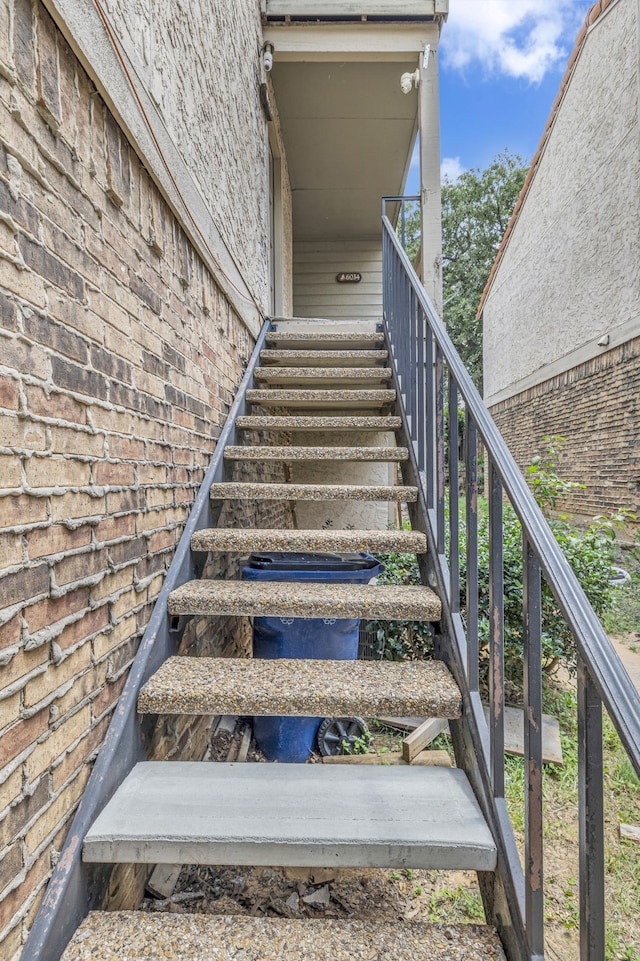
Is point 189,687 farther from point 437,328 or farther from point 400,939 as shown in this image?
point 437,328

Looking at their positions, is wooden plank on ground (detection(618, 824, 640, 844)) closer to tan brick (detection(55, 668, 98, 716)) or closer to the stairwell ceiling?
tan brick (detection(55, 668, 98, 716))

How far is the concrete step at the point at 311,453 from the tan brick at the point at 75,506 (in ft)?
3.62

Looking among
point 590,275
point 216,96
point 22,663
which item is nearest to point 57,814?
point 22,663

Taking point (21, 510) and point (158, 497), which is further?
point (158, 497)

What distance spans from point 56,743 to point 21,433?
0.61 meters

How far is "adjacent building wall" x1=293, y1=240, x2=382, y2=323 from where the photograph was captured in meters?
6.71

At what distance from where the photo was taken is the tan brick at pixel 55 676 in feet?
2.96

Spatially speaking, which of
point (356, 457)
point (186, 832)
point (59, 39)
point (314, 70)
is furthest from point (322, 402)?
point (314, 70)

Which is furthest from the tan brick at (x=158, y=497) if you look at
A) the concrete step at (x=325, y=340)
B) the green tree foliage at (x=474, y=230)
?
the green tree foliage at (x=474, y=230)

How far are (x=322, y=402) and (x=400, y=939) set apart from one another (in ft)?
7.50

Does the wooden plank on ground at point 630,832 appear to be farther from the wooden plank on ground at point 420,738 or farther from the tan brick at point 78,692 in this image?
the tan brick at point 78,692

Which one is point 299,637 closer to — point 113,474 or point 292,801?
point 292,801

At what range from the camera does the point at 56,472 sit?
100 cm

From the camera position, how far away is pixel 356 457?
7.70 ft
